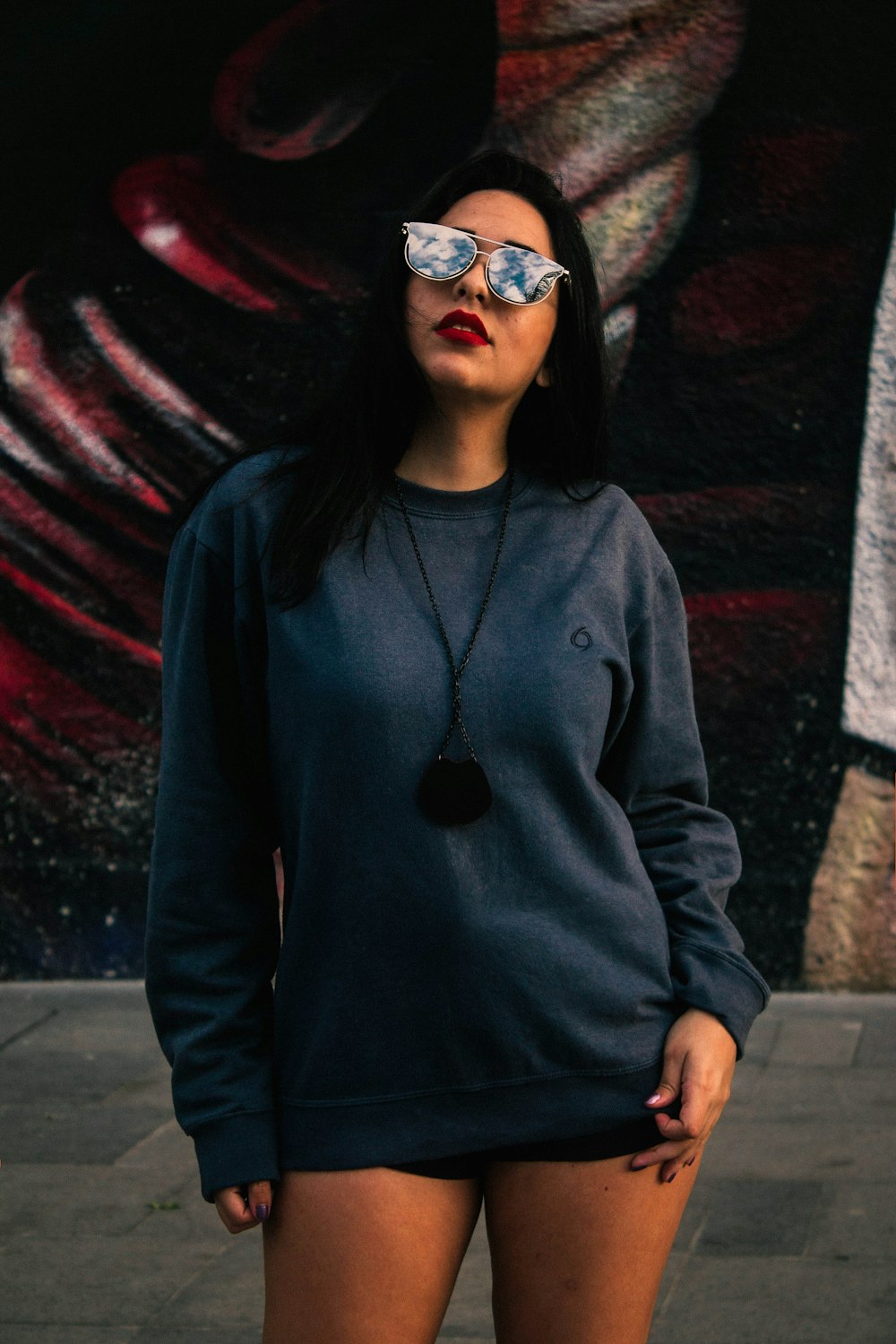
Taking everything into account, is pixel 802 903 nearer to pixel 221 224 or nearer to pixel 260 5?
pixel 221 224

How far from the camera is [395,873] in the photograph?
5.31ft

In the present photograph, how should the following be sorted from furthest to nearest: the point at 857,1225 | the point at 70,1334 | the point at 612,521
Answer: the point at 857,1225
the point at 70,1334
the point at 612,521

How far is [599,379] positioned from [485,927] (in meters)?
0.71

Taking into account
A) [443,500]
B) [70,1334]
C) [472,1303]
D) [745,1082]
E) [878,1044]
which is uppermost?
[443,500]

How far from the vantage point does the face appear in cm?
179

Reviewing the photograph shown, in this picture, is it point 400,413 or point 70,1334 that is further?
point 70,1334

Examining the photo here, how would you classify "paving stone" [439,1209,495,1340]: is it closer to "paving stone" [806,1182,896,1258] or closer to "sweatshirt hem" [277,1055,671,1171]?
"paving stone" [806,1182,896,1258]

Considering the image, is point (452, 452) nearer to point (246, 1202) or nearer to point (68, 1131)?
point (246, 1202)

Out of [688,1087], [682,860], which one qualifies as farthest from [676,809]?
[688,1087]

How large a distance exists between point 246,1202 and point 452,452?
2.74 ft

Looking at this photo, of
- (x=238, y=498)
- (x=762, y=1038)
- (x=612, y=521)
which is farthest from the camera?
(x=762, y=1038)

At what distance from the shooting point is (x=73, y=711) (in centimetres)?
526

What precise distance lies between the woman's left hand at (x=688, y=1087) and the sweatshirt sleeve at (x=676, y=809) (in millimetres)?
44

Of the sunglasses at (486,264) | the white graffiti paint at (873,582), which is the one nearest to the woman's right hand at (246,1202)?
the sunglasses at (486,264)
